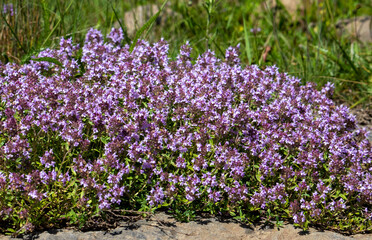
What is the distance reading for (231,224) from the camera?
395cm

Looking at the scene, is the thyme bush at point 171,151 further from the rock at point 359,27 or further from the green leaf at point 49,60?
the rock at point 359,27

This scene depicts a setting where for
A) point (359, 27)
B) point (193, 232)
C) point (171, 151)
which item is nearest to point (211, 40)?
point (171, 151)

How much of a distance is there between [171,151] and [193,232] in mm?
747

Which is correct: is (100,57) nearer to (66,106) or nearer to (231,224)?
(66,106)

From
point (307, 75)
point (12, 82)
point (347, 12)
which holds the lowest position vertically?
point (12, 82)

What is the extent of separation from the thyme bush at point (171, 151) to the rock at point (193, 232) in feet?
0.36

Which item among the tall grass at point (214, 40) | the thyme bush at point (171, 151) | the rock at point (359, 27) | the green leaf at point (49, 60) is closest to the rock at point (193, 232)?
the thyme bush at point (171, 151)

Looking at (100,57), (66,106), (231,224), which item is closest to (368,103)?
(231,224)

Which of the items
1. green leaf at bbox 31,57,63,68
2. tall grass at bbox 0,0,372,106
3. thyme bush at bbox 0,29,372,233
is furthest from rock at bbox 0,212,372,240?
tall grass at bbox 0,0,372,106

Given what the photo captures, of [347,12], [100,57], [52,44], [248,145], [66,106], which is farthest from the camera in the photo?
A: [347,12]

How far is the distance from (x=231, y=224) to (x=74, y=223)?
4.49ft

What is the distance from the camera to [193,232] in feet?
12.3

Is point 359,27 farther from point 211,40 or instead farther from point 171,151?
point 171,151

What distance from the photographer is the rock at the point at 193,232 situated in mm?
3576
